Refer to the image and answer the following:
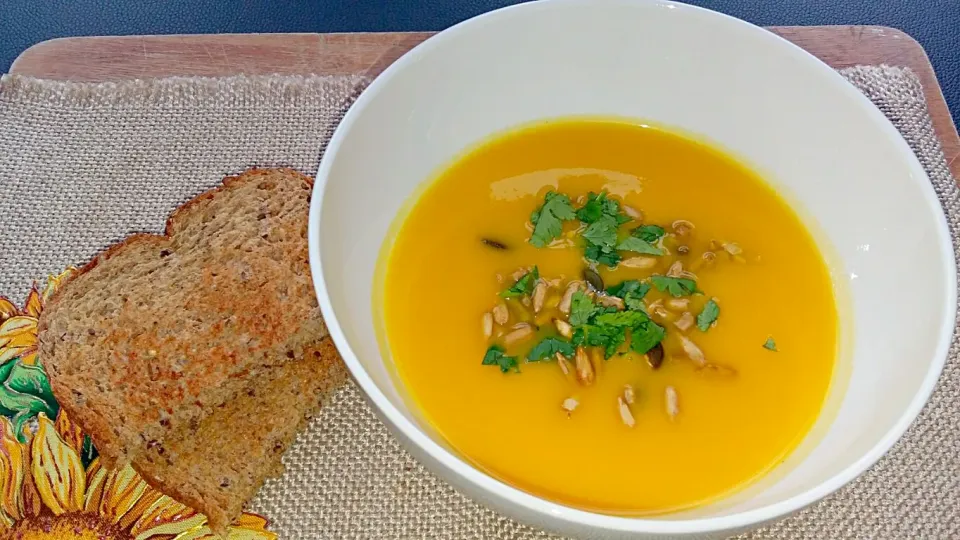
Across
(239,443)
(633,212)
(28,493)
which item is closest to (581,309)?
(633,212)

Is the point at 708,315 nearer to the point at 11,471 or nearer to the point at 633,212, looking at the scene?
the point at 633,212

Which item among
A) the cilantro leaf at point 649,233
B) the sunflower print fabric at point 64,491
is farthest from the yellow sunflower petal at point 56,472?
the cilantro leaf at point 649,233

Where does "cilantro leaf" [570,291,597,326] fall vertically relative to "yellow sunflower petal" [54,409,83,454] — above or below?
above

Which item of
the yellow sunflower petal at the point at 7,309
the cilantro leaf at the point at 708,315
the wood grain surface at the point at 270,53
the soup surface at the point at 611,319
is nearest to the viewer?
the soup surface at the point at 611,319

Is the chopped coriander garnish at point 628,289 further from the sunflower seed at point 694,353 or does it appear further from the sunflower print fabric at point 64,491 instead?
the sunflower print fabric at point 64,491

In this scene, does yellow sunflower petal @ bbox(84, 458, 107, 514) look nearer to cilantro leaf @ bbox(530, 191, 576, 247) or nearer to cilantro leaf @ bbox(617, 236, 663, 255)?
cilantro leaf @ bbox(530, 191, 576, 247)

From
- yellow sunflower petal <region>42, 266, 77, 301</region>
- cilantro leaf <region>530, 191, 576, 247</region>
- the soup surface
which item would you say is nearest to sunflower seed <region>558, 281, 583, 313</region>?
the soup surface
